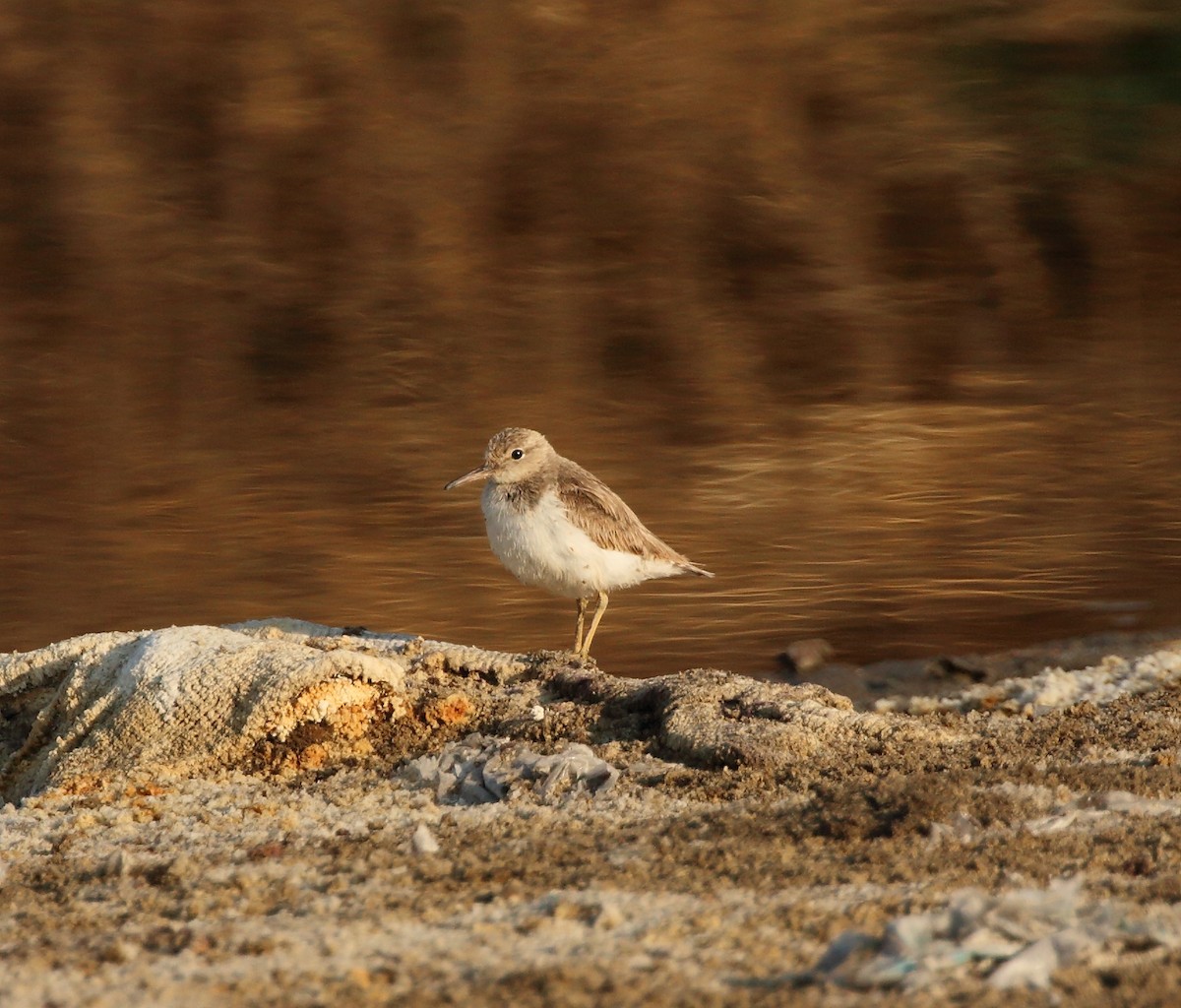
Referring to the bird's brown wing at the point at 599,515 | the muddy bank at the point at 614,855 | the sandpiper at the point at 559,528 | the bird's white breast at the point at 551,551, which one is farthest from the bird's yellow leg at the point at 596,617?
the muddy bank at the point at 614,855

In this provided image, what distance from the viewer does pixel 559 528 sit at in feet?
20.0

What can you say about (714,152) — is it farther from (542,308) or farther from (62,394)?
(62,394)

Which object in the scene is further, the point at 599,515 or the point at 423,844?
the point at 599,515

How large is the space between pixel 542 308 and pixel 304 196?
2492 millimetres

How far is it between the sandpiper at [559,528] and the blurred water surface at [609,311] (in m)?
0.78

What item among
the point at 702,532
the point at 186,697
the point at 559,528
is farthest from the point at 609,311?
the point at 186,697

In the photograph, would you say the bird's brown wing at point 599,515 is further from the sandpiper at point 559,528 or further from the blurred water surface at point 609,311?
the blurred water surface at point 609,311

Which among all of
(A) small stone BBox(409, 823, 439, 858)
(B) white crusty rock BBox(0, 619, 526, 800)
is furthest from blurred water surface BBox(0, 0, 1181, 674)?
(A) small stone BBox(409, 823, 439, 858)

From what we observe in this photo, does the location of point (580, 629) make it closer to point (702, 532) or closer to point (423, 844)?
point (702, 532)

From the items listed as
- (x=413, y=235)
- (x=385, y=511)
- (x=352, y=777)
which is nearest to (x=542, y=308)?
(x=413, y=235)

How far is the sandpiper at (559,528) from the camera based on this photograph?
6113mm

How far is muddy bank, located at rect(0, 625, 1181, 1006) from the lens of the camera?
2898 mm

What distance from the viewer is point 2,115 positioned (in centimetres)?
1416

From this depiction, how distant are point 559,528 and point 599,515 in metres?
0.19
